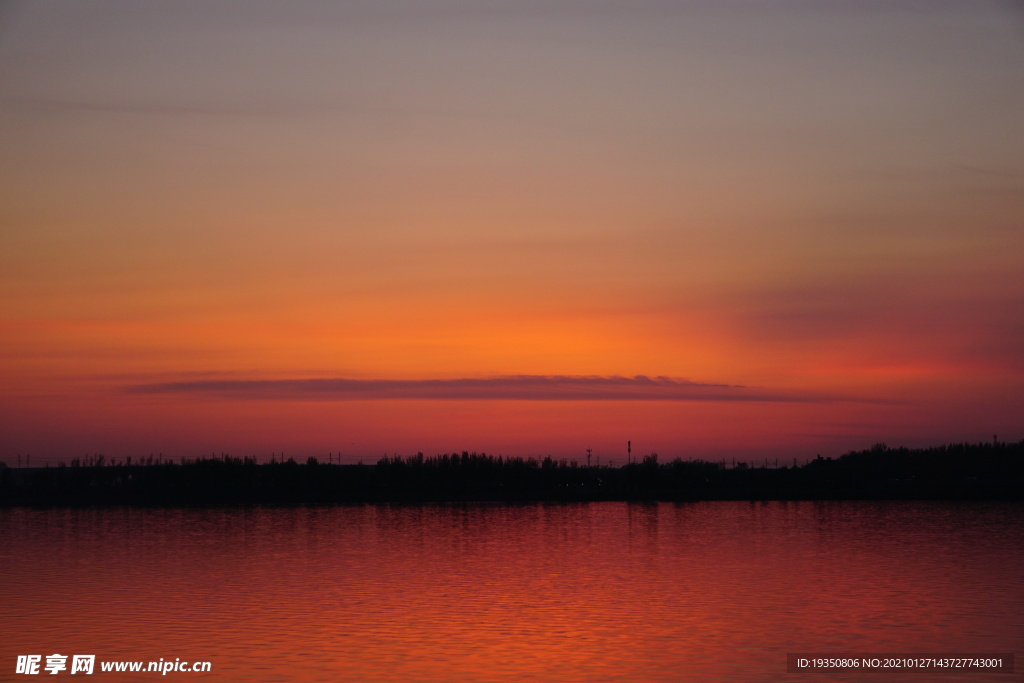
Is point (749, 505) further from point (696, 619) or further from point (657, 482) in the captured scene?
point (696, 619)

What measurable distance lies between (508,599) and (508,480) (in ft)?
298

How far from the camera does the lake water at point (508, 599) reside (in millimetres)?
28781

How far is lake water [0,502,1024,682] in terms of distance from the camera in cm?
2878

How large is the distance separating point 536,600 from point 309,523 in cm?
4410

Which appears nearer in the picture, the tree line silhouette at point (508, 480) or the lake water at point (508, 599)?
the lake water at point (508, 599)

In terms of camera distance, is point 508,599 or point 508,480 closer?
point 508,599

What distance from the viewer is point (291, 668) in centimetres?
2745

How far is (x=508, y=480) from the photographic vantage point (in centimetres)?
13038

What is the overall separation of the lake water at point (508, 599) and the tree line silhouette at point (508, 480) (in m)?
43.8

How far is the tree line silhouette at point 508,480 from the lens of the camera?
386ft

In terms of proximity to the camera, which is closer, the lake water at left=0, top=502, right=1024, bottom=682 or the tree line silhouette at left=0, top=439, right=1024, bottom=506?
the lake water at left=0, top=502, right=1024, bottom=682

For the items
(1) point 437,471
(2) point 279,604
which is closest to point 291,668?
(2) point 279,604

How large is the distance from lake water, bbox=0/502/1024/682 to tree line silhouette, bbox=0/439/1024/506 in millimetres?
43788

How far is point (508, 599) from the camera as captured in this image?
3978 cm
